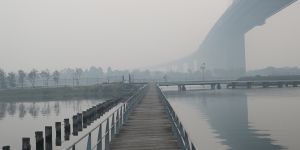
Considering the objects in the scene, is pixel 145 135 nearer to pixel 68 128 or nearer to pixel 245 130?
pixel 68 128

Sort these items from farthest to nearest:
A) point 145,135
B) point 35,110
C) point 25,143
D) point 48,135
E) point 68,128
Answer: point 35,110 → point 145,135 → point 68,128 → point 48,135 → point 25,143

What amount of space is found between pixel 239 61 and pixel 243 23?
63.5 ft

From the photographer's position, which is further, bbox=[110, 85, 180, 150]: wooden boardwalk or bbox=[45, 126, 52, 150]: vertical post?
bbox=[110, 85, 180, 150]: wooden boardwalk

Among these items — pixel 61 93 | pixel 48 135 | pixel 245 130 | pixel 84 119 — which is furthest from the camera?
pixel 61 93

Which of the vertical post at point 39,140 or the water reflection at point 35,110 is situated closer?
the vertical post at point 39,140

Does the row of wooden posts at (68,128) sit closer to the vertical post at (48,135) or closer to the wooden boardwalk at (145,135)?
the vertical post at (48,135)

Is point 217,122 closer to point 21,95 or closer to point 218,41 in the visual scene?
point 21,95

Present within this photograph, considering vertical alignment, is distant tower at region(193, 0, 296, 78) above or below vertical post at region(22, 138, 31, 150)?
above

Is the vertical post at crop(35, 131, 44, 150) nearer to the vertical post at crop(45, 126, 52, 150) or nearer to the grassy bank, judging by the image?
the vertical post at crop(45, 126, 52, 150)

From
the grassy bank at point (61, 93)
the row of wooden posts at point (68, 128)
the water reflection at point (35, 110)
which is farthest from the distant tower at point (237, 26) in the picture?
the row of wooden posts at point (68, 128)

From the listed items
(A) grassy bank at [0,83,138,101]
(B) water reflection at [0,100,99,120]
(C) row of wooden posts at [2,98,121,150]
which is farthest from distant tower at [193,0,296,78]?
(C) row of wooden posts at [2,98,121,150]

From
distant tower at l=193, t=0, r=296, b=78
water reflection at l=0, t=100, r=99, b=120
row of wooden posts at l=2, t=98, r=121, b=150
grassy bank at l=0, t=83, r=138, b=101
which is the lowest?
water reflection at l=0, t=100, r=99, b=120

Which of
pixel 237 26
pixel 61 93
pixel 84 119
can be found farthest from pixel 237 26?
pixel 84 119

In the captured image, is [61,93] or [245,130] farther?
[61,93]
